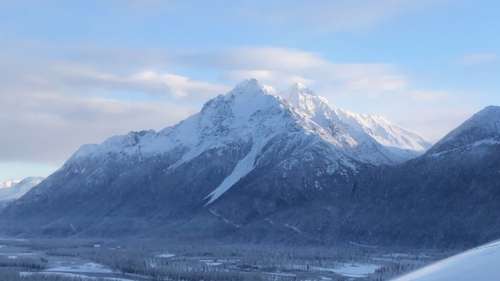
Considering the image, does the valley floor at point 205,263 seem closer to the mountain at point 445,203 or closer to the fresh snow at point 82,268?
the fresh snow at point 82,268

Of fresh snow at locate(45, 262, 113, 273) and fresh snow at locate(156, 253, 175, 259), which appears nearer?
fresh snow at locate(45, 262, 113, 273)

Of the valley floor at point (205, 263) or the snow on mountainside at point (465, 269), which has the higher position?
the snow on mountainside at point (465, 269)

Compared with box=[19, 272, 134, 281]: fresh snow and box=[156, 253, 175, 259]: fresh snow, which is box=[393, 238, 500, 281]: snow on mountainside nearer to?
box=[19, 272, 134, 281]: fresh snow

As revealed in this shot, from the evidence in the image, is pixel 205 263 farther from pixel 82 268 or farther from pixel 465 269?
pixel 465 269

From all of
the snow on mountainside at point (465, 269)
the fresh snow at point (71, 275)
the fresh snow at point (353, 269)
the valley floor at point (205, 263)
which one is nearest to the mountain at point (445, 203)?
the valley floor at point (205, 263)

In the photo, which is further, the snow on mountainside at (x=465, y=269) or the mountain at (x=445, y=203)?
the mountain at (x=445, y=203)

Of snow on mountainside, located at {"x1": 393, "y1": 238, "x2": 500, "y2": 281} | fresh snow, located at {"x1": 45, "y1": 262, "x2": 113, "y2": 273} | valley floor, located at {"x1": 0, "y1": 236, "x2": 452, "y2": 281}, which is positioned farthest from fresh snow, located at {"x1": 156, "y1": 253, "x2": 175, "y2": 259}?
snow on mountainside, located at {"x1": 393, "y1": 238, "x2": 500, "y2": 281}
